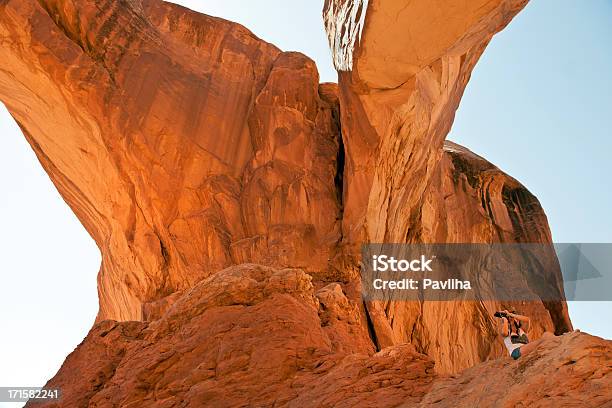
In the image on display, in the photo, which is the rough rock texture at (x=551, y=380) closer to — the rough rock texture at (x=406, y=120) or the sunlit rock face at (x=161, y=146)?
the rough rock texture at (x=406, y=120)

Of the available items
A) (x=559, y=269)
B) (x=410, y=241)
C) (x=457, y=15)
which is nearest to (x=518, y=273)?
(x=559, y=269)

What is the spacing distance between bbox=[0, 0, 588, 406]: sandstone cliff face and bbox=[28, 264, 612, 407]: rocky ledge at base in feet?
1.55

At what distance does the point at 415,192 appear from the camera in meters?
13.2

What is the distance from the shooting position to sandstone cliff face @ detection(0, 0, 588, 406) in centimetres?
1081

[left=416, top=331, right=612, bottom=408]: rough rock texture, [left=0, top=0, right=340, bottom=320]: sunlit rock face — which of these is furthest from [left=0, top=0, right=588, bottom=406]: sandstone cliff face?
[left=416, top=331, right=612, bottom=408]: rough rock texture

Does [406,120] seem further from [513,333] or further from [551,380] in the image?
[551,380]

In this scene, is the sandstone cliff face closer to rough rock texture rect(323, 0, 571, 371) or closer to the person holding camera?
rough rock texture rect(323, 0, 571, 371)

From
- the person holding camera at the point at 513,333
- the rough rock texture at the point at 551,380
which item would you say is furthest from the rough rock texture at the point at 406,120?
the rough rock texture at the point at 551,380

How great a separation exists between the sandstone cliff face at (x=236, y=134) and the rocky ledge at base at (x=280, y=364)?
1.55 feet

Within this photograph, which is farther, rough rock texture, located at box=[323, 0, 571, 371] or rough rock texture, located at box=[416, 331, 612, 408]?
rough rock texture, located at box=[323, 0, 571, 371]

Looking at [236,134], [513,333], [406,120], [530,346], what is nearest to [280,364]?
[513,333]

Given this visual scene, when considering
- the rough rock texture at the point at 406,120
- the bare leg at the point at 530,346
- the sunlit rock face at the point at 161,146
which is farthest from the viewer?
the sunlit rock face at the point at 161,146

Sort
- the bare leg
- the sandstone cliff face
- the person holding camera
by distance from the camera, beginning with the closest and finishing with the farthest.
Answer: the bare leg → the person holding camera → the sandstone cliff face

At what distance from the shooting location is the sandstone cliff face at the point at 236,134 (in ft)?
35.5
